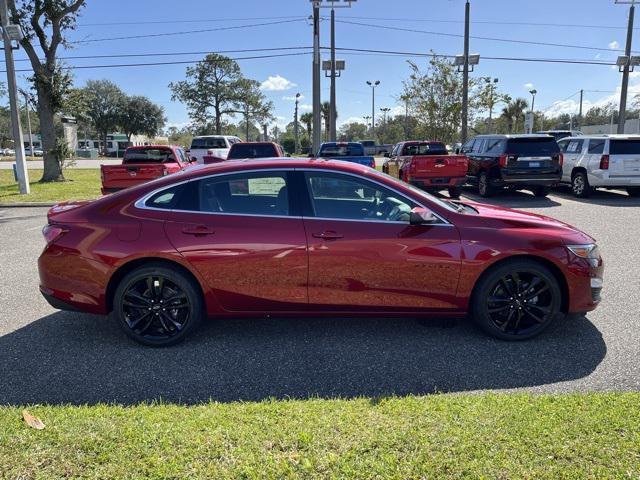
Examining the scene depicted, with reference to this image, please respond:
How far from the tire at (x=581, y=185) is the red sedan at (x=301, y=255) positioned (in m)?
11.5

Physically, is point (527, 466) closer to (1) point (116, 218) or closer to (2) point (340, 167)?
(2) point (340, 167)

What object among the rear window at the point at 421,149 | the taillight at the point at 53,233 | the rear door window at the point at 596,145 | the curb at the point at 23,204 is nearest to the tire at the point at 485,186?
the rear window at the point at 421,149

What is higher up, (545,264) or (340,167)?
(340,167)

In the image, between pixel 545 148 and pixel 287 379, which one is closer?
pixel 287 379

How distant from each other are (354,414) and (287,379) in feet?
2.68

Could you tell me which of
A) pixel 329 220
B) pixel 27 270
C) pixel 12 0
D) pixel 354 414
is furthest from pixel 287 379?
pixel 12 0

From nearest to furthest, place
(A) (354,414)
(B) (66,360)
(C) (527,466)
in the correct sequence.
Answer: (C) (527,466)
(A) (354,414)
(B) (66,360)

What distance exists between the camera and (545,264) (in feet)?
13.8

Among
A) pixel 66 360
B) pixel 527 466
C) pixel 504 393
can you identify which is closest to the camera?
pixel 527 466

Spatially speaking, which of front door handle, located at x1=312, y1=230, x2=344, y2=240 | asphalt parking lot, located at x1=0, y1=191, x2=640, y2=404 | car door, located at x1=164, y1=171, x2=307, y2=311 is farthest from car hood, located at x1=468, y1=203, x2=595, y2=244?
car door, located at x1=164, y1=171, x2=307, y2=311

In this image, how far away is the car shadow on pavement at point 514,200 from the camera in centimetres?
1316

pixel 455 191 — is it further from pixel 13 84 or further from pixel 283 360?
pixel 13 84

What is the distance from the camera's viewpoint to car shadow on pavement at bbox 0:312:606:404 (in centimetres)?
347

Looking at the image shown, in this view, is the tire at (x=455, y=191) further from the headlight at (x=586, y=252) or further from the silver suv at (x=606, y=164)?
the headlight at (x=586, y=252)
